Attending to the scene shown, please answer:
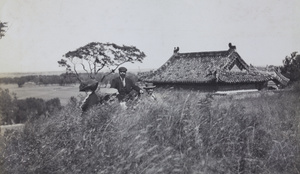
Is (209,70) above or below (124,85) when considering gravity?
above

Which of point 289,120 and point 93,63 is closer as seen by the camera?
point 289,120

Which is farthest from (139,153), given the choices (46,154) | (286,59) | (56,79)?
(286,59)

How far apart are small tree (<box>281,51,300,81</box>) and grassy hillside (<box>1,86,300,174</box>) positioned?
2560 cm

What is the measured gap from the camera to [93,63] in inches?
1032

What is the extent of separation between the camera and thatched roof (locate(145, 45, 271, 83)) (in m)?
20.0

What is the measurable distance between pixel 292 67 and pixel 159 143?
28721mm

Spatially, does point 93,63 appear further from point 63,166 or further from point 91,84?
point 63,166

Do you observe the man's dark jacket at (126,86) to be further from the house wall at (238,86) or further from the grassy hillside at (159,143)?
the house wall at (238,86)

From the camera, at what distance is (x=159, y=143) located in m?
3.69

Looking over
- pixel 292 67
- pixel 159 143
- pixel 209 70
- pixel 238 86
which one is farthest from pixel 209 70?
pixel 159 143

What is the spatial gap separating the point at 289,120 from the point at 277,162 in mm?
1399

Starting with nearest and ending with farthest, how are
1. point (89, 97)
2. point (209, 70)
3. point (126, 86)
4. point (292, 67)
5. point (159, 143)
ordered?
point (159, 143) → point (89, 97) → point (126, 86) → point (209, 70) → point (292, 67)

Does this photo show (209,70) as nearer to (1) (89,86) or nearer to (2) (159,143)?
(1) (89,86)

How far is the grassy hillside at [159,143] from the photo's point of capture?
123 inches
